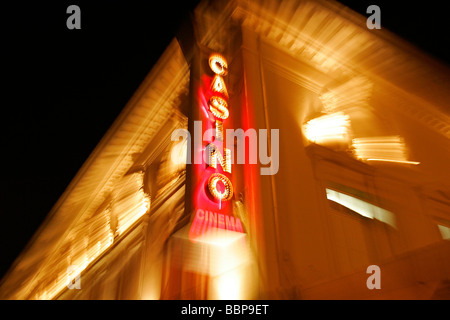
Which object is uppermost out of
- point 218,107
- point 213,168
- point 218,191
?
point 218,107

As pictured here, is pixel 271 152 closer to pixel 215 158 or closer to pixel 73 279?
pixel 215 158

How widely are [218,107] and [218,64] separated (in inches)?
51.4

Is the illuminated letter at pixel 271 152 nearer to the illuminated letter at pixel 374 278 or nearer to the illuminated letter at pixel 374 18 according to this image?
the illuminated letter at pixel 374 278

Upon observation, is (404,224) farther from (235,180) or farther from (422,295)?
(235,180)

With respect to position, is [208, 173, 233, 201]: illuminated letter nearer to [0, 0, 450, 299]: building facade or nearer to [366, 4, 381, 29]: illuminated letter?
[0, 0, 450, 299]: building facade

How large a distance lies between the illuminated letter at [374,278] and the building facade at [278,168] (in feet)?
0.19

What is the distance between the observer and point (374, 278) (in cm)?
517

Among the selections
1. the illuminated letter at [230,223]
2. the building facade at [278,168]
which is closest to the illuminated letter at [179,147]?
the building facade at [278,168]

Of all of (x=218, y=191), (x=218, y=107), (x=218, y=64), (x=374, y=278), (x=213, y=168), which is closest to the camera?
(x=374, y=278)

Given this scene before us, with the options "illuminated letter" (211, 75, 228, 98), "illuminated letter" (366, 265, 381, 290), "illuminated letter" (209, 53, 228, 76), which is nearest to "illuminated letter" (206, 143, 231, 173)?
"illuminated letter" (211, 75, 228, 98)

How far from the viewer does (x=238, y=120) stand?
25.4 feet

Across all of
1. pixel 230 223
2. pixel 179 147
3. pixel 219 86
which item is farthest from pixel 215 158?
pixel 179 147

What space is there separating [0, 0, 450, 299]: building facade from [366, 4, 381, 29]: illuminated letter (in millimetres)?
218

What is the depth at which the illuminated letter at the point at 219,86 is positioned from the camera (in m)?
7.54
